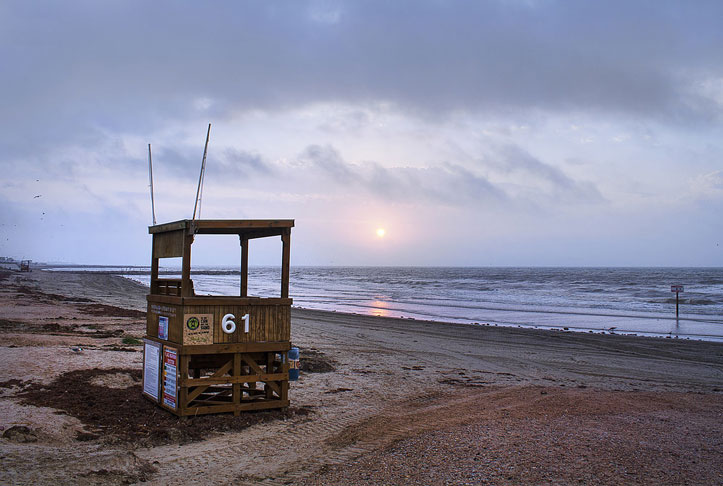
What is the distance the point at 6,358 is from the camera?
34.8ft

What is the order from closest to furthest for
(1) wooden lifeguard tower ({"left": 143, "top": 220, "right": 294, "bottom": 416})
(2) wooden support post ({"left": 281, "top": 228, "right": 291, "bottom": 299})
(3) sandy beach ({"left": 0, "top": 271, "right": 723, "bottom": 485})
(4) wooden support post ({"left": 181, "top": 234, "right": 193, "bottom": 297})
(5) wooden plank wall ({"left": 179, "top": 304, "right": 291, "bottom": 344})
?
1. (3) sandy beach ({"left": 0, "top": 271, "right": 723, "bottom": 485})
2. (4) wooden support post ({"left": 181, "top": 234, "right": 193, "bottom": 297})
3. (1) wooden lifeguard tower ({"left": 143, "top": 220, "right": 294, "bottom": 416})
4. (5) wooden plank wall ({"left": 179, "top": 304, "right": 291, "bottom": 344})
5. (2) wooden support post ({"left": 281, "top": 228, "right": 291, "bottom": 299})

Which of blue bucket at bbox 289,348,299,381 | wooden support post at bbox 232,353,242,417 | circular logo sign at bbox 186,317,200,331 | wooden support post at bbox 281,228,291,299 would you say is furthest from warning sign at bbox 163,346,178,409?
wooden support post at bbox 281,228,291,299

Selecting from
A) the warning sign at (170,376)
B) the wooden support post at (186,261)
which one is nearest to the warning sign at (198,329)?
the warning sign at (170,376)

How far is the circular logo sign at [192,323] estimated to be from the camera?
7.70m

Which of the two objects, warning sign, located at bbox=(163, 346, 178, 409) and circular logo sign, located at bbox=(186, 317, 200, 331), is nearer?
circular logo sign, located at bbox=(186, 317, 200, 331)

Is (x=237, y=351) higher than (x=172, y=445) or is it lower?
higher

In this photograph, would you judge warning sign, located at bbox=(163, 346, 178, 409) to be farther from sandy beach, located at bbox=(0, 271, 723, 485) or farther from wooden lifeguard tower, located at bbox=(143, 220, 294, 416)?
sandy beach, located at bbox=(0, 271, 723, 485)

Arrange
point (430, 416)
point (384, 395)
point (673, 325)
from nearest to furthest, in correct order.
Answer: point (430, 416)
point (384, 395)
point (673, 325)

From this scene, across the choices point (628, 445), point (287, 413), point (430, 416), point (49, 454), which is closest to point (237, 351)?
point (287, 413)

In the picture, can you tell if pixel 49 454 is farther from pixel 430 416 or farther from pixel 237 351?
pixel 430 416

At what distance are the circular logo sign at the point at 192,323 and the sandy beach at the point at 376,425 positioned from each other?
52.0 inches

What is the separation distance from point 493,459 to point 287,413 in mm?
3374

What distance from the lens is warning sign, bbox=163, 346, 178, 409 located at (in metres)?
7.80

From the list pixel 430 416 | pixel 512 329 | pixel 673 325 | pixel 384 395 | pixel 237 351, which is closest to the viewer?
pixel 237 351
